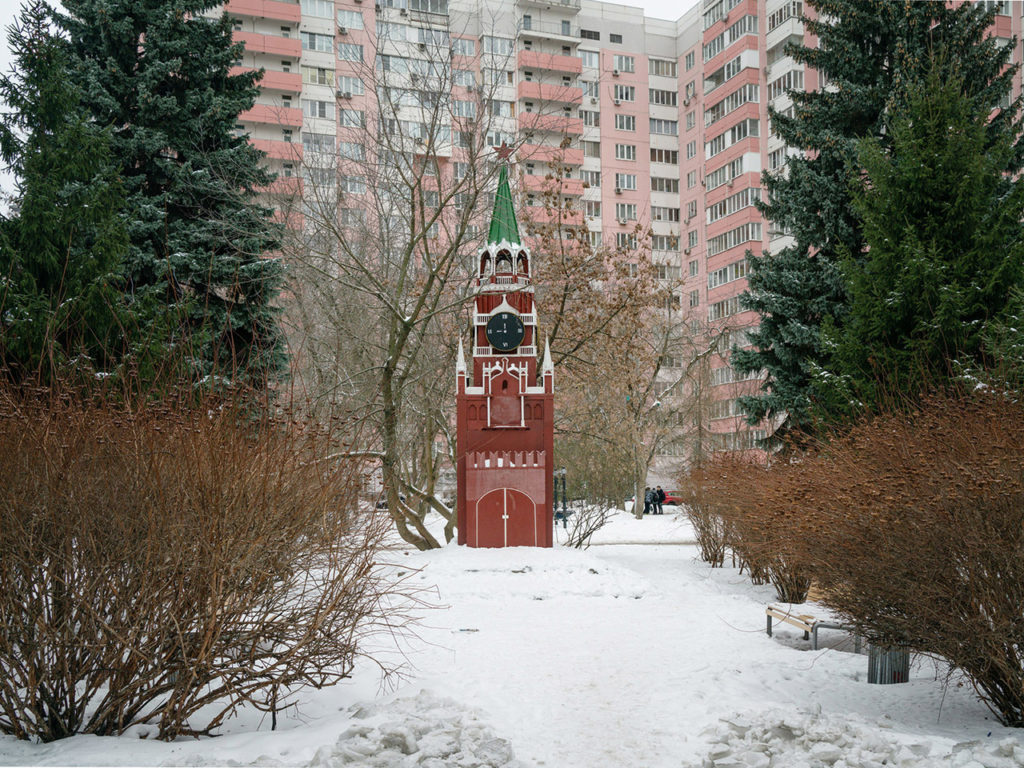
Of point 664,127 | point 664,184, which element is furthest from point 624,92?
point 664,184

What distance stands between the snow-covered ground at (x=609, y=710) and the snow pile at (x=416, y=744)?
0.01m

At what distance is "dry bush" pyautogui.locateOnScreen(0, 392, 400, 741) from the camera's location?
242 inches

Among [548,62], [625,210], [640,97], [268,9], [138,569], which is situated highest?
[640,97]

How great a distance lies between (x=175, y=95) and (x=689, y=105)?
4467cm

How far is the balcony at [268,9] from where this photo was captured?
5053 cm

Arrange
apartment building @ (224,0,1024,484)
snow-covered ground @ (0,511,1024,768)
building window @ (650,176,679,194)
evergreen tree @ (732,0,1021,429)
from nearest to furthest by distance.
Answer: snow-covered ground @ (0,511,1024,768), evergreen tree @ (732,0,1021,429), apartment building @ (224,0,1024,484), building window @ (650,176,679,194)

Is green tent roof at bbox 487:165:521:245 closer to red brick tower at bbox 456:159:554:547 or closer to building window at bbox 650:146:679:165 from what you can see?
red brick tower at bbox 456:159:554:547

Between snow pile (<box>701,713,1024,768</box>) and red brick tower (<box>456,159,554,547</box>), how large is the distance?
13.0 m

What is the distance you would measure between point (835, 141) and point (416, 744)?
21153mm

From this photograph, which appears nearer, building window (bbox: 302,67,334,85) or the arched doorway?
the arched doorway

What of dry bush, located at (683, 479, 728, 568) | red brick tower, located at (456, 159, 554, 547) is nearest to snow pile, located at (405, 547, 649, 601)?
red brick tower, located at (456, 159, 554, 547)

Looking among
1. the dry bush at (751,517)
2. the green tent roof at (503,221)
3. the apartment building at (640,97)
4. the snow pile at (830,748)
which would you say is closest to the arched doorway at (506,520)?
the dry bush at (751,517)

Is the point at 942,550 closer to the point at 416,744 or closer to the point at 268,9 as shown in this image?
the point at 416,744

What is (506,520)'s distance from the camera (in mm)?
19766
